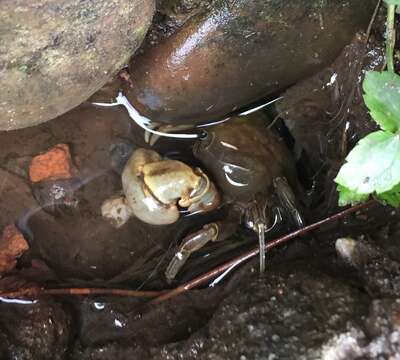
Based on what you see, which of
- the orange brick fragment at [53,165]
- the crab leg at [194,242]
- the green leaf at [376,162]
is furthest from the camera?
the orange brick fragment at [53,165]

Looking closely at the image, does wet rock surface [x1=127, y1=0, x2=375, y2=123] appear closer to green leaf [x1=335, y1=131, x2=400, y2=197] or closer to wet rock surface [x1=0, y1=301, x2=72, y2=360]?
green leaf [x1=335, y1=131, x2=400, y2=197]

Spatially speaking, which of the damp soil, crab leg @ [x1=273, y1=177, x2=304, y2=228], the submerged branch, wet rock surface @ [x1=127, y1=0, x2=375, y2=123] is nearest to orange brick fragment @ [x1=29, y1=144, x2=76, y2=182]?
the damp soil

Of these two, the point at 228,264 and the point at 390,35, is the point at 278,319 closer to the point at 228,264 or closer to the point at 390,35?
the point at 228,264

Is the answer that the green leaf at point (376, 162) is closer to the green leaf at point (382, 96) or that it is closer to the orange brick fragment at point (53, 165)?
the green leaf at point (382, 96)

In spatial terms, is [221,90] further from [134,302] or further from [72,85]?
[134,302]

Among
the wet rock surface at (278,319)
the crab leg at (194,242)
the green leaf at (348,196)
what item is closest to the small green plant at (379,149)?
the green leaf at (348,196)

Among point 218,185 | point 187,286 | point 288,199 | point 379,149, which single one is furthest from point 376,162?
point 218,185

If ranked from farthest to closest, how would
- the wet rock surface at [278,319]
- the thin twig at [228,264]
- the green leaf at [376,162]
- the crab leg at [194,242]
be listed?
the crab leg at [194,242] < the thin twig at [228,264] < the green leaf at [376,162] < the wet rock surface at [278,319]
